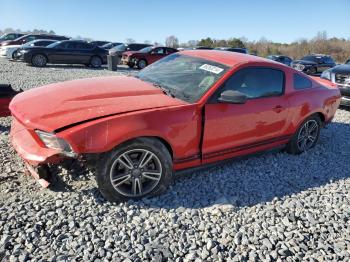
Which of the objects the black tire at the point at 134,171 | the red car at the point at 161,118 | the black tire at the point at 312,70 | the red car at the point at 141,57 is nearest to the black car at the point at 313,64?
the black tire at the point at 312,70

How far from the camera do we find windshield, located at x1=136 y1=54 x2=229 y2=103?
385 cm

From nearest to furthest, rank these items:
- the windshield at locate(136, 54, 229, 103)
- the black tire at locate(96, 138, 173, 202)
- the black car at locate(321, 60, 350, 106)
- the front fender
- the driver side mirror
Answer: the front fender
the black tire at locate(96, 138, 173, 202)
the driver side mirror
the windshield at locate(136, 54, 229, 103)
the black car at locate(321, 60, 350, 106)

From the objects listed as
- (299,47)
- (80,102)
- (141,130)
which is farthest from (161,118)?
(299,47)

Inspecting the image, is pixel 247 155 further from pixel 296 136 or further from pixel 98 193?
pixel 98 193

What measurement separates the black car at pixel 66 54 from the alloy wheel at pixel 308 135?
45.7ft

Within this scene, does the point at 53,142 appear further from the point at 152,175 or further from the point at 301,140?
the point at 301,140

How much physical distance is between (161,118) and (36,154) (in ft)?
4.08

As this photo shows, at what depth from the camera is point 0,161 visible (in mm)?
4129

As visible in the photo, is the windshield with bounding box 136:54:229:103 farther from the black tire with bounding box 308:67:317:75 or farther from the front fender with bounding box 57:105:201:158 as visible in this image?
the black tire with bounding box 308:67:317:75

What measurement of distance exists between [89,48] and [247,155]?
582 inches

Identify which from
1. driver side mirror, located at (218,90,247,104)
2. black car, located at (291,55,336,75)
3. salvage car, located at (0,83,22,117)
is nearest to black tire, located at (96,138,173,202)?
driver side mirror, located at (218,90,247,104)

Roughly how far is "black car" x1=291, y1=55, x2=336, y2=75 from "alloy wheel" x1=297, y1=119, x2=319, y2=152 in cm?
1365

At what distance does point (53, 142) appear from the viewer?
307 centimetres

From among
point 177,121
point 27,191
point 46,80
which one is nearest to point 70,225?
point 27,191
